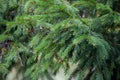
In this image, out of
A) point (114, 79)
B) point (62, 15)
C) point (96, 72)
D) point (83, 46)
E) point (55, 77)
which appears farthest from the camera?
point (55, 77)

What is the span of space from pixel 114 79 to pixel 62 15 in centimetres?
75

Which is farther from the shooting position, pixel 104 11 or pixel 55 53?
pixel 55 53

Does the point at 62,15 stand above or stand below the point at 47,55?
above

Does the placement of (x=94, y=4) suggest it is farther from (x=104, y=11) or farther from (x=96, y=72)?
(x=96, y=72)

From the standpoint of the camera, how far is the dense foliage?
5.85 feet

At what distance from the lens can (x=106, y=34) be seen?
2.04 meters

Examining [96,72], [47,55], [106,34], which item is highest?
[106,34]

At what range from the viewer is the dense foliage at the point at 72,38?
5.85ft

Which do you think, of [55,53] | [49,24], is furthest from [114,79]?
[49,24]

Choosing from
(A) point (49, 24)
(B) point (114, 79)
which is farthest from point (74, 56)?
(B) point (114, 79)

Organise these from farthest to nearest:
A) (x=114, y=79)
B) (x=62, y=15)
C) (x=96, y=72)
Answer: (x=114, y=79) < (x=96, y=72) < (x=62, y=15)

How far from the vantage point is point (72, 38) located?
1.87 m

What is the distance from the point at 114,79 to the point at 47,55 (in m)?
0.62

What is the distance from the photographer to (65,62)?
6.91 ft
